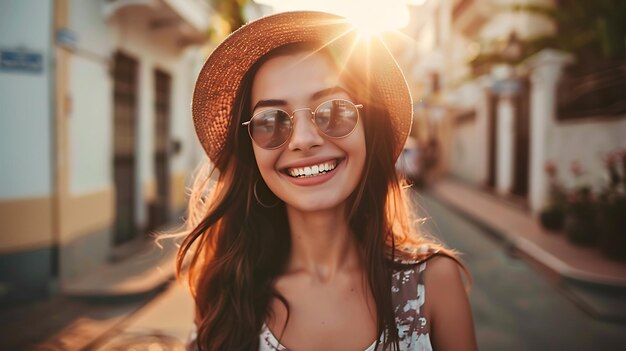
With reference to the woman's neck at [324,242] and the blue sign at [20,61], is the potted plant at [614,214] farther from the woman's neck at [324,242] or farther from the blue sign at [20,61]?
the blue sign at [20,61]

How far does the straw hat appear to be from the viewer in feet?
4.95

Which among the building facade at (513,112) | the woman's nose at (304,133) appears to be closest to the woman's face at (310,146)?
the woman's nose at (304,133)

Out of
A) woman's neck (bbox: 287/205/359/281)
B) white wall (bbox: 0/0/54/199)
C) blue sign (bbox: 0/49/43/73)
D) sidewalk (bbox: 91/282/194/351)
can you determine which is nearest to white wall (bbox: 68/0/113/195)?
white wall (bbox: 0/0/54/199)

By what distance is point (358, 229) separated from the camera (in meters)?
1.74

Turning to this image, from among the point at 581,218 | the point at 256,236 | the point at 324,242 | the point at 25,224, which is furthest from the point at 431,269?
the point at 581,218

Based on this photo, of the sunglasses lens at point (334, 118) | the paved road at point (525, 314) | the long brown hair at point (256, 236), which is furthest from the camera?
the paved road at point (525, 314)

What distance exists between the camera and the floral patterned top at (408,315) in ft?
4.86

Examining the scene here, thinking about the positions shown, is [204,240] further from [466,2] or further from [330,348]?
[466,2]

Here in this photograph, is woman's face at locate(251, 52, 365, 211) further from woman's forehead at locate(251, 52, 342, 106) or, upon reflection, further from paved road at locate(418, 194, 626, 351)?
paved road at locate(418, 194, 626, 351)

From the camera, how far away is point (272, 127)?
1.50 m

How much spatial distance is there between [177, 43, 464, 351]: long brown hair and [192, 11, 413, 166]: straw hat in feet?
0.11

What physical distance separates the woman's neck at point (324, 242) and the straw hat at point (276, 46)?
12.4 inches

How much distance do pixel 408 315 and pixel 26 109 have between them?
17.7 ft

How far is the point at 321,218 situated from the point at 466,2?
62.8ft
